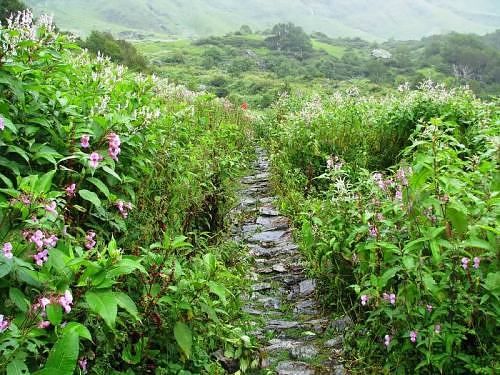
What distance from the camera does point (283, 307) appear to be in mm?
4840

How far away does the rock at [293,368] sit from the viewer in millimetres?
3778

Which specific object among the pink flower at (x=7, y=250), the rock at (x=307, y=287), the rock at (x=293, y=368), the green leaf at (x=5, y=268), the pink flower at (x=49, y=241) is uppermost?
the pink flower at (x=7, y=250)

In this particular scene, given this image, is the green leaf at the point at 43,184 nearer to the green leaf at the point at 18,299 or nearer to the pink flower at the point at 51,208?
the pink flower at the point at 51,208

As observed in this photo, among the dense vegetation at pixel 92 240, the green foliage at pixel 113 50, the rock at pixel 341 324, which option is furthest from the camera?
the green foliage at pixel 113 50

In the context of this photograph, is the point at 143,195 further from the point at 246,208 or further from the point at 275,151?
the point at 275,151

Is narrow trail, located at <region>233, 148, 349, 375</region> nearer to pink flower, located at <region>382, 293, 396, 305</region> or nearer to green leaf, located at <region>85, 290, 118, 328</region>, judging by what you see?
pink flower, located at <region>382, 293, 396, 305</region>

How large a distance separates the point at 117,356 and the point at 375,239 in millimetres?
2253

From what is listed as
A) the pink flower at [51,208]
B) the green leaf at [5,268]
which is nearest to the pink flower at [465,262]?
the pink flower at [51,208]

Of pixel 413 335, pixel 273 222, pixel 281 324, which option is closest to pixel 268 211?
pixel 273 222

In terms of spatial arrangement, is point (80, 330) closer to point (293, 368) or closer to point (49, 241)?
point (49, 241)

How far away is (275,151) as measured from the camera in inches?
449

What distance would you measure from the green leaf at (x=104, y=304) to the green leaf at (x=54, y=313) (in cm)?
14

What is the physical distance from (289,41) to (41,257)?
380 feet

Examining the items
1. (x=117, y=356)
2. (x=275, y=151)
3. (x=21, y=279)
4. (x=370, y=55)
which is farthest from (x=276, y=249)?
(x=370, y=55)
